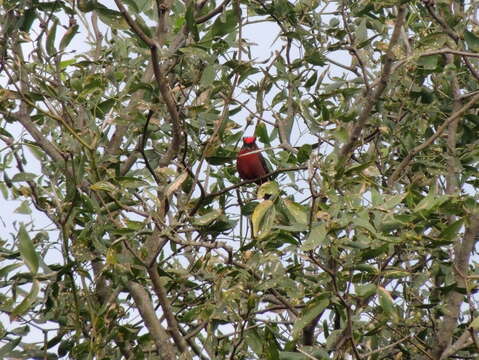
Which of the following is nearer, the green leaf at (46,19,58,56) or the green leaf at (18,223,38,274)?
the green leaf at (18,223,38,274)

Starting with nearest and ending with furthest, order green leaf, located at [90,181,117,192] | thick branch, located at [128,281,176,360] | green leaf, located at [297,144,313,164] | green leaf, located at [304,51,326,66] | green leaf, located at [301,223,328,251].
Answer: green leaf, located at [301,223,328,251] → green leaf, located at [90,181,117,192] → green leaf, located at [297,144,313,164] → thick branch, located at [128,281,176,360] → green leaf, located at [304,51,326,66]

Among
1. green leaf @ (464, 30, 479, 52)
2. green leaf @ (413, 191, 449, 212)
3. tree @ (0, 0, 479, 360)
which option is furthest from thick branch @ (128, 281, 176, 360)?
green leaf @ (464, 30, 479, 52)

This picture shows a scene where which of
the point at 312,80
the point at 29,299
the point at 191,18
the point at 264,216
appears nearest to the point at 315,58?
the point at 312,80

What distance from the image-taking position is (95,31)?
4488mm

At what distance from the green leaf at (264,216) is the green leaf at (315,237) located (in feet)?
0.50

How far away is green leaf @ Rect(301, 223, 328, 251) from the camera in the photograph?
8.36ft

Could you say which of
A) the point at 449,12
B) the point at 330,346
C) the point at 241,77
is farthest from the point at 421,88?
the point at 330,346

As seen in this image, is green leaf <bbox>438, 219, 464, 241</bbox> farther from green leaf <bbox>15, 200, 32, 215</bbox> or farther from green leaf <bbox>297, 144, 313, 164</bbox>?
green leaf <bbox>15, 200, 32, 215</bbox>

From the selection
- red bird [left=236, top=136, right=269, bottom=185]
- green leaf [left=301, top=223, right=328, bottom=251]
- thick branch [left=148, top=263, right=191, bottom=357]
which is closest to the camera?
green leaf [left=301, top=223, right=328, bottom=251]

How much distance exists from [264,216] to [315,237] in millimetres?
203

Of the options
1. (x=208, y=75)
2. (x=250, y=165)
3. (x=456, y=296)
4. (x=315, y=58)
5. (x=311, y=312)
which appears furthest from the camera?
(x=250, y=165)

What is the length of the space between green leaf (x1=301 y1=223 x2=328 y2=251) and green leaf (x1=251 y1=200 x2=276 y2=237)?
15cm

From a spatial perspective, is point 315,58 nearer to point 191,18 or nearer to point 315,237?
point 191,18

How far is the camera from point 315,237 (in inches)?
101
